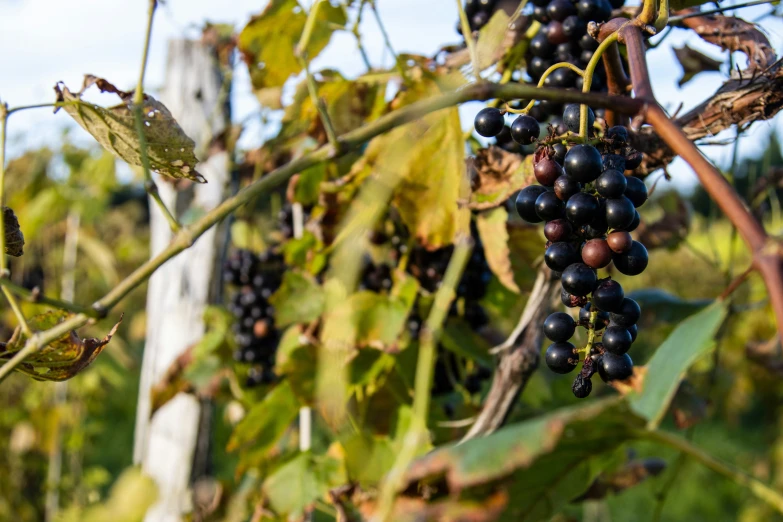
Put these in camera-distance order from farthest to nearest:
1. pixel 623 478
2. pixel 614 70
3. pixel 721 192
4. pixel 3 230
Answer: pixel 623 478
pixel 614 70
pixel 3 230
pixel 721 192

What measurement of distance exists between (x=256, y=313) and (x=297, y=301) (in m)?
0.49

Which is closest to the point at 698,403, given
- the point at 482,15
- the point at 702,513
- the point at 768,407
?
the point at 482,15

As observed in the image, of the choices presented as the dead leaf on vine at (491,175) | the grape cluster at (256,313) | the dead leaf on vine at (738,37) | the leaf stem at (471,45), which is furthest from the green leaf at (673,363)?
the grape cluster at (256,313)

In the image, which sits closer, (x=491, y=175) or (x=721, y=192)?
(x=721, y=192)

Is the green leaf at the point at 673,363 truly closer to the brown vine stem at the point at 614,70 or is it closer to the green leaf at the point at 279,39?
the brown vine stem at the point at 614,70

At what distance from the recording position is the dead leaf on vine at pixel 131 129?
753 millimetres

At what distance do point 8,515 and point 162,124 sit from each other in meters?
3.65

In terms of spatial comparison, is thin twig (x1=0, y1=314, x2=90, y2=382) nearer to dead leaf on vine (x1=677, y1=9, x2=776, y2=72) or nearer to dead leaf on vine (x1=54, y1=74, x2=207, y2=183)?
dead leaf on vine (x1=54, y1=74, x2=207, y2=183)

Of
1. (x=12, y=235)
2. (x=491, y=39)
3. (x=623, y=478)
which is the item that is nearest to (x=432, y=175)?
(x=491, y=39)

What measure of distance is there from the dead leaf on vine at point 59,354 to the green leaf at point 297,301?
0.55m

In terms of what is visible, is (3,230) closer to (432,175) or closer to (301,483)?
(432,175)

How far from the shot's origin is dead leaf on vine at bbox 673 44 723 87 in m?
1.27

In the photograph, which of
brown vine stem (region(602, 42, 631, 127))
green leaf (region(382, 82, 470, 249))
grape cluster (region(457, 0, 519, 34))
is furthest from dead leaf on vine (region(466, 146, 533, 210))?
grape cluster (region(457, 0, 519, 34))

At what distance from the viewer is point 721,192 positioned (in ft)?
1.45
